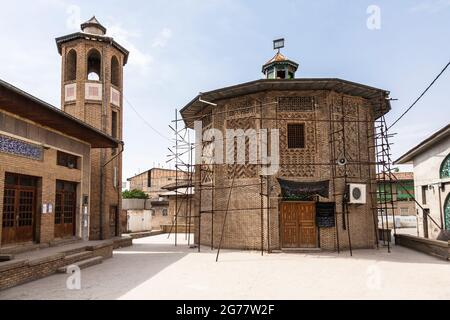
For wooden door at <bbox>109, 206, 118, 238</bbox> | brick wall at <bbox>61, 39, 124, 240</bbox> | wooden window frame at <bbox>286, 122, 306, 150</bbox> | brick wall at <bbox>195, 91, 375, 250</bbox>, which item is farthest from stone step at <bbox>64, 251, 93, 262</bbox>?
wooden window frame at <bbox>286, 122, 306, 150</bbox>

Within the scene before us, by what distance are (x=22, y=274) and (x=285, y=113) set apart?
11615 mm

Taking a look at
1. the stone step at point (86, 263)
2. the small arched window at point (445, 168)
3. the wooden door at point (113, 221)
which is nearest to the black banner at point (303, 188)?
the small arched window at point (445, 168)

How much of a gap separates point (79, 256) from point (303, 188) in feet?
29.4

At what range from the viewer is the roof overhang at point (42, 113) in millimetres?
9263

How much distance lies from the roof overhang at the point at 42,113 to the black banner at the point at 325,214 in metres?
9.59

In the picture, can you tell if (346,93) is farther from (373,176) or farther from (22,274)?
(22,274)

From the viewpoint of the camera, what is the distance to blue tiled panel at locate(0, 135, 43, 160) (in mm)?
10555

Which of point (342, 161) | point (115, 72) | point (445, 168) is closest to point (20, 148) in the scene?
point (115, 72)

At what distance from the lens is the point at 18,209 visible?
38.3 feet

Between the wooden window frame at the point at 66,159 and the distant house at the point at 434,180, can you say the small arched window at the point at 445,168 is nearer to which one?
the distant house at the point at 434,180

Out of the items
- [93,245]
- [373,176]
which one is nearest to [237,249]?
[93,245]

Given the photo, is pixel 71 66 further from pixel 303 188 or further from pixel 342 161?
pixel 342 161

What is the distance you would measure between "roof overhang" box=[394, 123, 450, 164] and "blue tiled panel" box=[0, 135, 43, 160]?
16949 mm
